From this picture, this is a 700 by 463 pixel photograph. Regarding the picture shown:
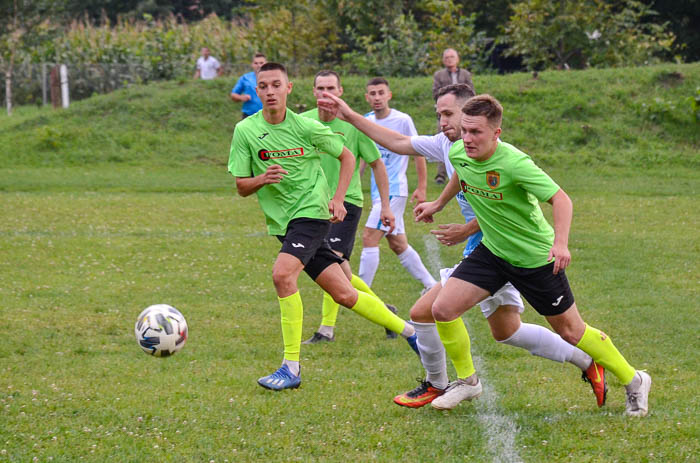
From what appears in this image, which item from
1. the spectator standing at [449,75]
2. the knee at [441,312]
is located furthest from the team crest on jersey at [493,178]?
the spectator standing at [449,75]

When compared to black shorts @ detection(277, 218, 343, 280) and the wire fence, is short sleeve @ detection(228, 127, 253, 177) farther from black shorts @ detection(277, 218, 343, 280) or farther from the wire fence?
the wire fence

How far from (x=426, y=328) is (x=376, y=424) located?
68 centimetres

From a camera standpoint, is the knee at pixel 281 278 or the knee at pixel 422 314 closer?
the knee at pixel 422 314

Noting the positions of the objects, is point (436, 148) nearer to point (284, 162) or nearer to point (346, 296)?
point (284, 162)

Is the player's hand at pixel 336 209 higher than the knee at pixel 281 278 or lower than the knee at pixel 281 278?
higher

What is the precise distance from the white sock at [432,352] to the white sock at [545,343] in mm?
419

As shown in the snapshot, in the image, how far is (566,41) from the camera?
79.0ft

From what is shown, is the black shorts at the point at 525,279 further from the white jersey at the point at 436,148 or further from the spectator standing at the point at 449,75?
the spectator standing at the point at 449,75

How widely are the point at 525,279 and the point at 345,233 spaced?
9.22 ft

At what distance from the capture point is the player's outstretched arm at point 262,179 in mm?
5852

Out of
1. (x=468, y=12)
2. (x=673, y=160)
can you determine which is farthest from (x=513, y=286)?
(x=468, y=12)

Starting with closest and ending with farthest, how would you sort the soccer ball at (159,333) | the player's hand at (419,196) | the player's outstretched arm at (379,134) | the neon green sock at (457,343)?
the neon green sock at (457,343), the player's outstretched arm at (379,134), the soccer ball at (159,333), the player's hand at (419,196)

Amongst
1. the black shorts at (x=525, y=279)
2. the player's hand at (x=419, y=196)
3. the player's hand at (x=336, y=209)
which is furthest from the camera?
the player's hand at (x=419, y=196)

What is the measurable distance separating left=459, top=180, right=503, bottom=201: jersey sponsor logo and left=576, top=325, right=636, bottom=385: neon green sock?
3.12 ft
